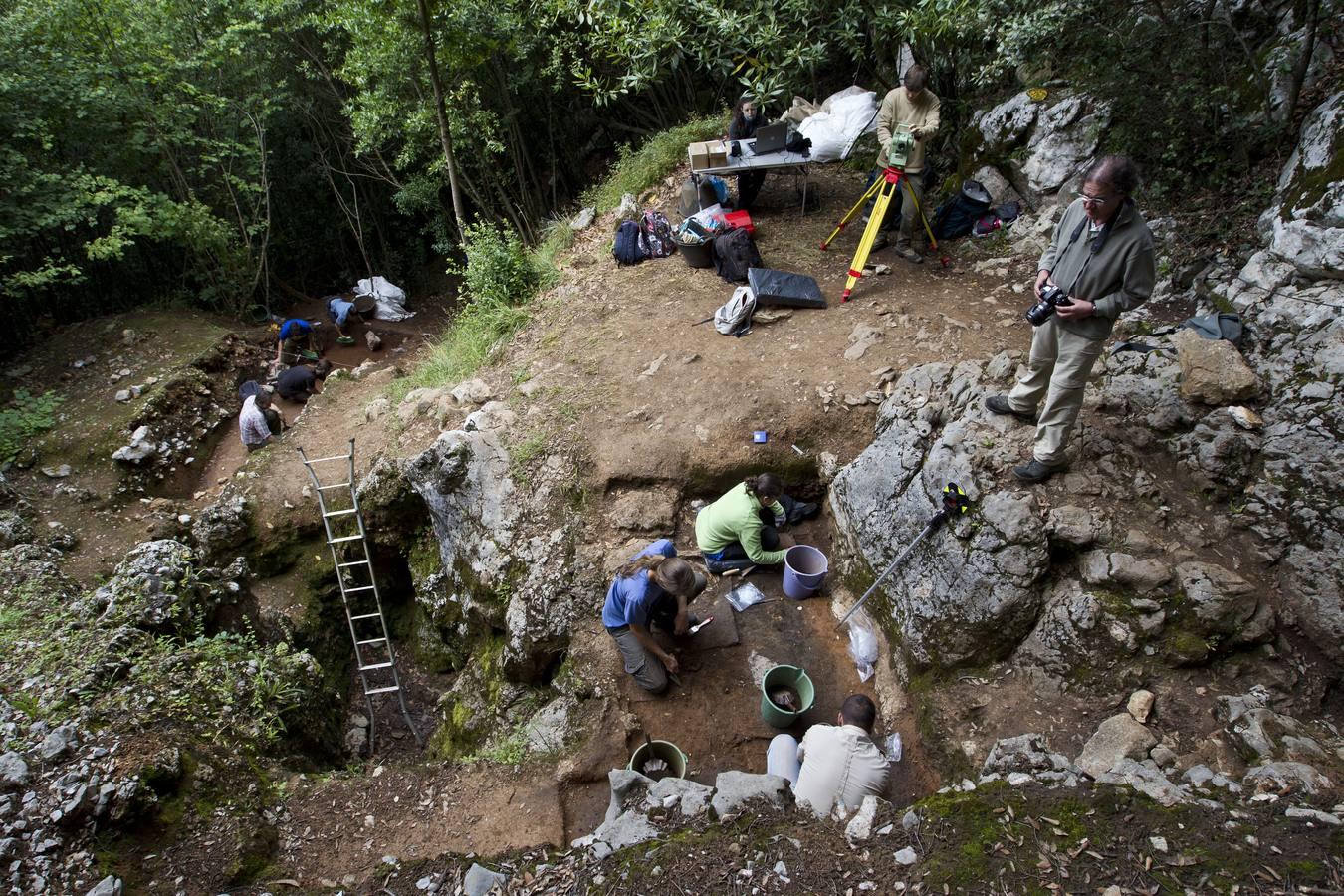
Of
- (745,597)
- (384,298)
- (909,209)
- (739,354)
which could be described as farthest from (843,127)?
(384,298)

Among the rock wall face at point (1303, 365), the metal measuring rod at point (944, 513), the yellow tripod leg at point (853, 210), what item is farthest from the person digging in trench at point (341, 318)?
the rock wall face at point (1303, 365)

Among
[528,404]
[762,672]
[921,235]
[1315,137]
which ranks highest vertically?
[1315,137]

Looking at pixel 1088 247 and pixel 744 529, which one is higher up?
pixel 1088 247

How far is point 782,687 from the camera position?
4793mm

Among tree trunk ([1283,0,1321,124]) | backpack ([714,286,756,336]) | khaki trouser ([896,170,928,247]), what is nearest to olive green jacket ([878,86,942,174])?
khaki trouser ([896,170,928,247])

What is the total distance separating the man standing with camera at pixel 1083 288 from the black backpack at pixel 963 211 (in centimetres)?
399

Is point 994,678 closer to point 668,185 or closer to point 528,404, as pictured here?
point 528,404

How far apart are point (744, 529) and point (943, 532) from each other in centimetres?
144

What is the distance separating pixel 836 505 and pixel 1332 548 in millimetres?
2820

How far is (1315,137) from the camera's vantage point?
4.64 meters

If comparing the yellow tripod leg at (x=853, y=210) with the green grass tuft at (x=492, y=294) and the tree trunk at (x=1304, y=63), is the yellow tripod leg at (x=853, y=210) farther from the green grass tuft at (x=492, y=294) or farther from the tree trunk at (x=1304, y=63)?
the green grass tuft at (x=492, y=294)

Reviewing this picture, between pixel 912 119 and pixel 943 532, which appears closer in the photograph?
pixel 943 532

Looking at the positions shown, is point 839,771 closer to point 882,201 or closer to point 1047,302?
point 1047,302

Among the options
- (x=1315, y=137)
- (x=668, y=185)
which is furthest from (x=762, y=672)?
(x=668, y=185)
